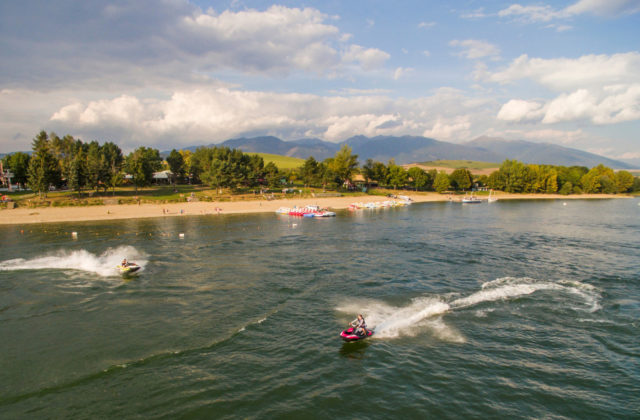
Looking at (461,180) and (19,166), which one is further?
(461,180)

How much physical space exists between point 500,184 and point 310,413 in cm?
20729

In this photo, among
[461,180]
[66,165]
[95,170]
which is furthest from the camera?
[461,180]

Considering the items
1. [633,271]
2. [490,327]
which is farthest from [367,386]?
[633,271]

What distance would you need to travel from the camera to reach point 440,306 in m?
33.5

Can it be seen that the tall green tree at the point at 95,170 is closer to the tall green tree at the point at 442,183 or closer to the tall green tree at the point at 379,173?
the tall green tree at the point at 379,173

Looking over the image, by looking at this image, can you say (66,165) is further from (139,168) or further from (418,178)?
(418,178)

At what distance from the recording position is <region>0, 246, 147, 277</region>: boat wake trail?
1838 inches

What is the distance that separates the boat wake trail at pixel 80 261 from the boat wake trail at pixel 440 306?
110 ft

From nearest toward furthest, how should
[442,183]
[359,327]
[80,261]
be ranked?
[359,327] → [80,261] → [442,183]

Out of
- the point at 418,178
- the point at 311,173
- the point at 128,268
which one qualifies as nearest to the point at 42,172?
the point at 128,268

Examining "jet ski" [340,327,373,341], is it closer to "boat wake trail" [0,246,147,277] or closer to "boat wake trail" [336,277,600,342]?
"boat wake trail" [336,277,600,342]

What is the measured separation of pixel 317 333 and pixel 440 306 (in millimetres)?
12729

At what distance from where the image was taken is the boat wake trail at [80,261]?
153 feet

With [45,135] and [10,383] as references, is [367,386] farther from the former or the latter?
[45,135]
